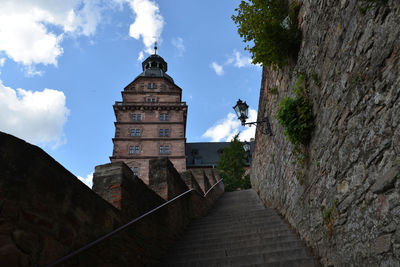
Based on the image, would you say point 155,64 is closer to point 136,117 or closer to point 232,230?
point 136,117

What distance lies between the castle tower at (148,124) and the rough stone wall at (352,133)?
2804 centimetres

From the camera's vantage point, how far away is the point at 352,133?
274 cm

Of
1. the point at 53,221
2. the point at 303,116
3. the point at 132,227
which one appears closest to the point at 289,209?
the point at 303,116

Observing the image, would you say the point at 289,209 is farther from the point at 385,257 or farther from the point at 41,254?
the point at 41,254

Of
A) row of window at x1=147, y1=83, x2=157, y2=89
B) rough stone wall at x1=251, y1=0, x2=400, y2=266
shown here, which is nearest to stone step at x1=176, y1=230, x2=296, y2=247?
rough stone wall at x1=251, y1=0, x2=400, y2=266

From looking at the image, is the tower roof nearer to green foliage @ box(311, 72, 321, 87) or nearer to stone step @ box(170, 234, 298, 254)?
stone step @ box(170, 234, 298, 254)

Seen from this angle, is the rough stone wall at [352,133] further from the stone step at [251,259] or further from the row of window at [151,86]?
the row of window at [151,86]

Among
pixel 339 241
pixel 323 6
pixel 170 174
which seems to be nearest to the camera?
pixel 339 241

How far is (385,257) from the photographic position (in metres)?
2.18

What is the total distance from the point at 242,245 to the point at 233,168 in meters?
20.7

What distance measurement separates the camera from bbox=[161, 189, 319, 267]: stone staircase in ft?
13.2

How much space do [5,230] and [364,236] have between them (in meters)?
3.11

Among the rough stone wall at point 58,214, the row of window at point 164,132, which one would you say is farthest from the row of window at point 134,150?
the rough stone wall at point 58,214

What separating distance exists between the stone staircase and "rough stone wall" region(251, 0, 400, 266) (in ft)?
1.18
